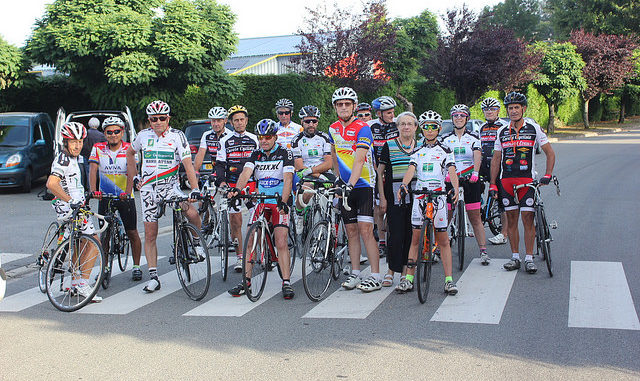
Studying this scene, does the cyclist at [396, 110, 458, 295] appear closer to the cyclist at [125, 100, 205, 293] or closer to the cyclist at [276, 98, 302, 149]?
the cyclist at [125, 100, 205, 293]

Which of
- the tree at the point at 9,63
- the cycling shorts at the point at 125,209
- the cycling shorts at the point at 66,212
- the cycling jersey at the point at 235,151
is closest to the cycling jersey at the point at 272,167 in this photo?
the cycling jersey at the point at 235,151

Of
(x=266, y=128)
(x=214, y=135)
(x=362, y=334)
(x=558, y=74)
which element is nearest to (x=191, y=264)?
(x=266, y=128)

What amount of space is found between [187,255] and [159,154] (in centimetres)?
121

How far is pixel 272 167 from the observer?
25.3 ft

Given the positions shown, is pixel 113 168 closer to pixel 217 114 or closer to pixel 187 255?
pixel 187 255

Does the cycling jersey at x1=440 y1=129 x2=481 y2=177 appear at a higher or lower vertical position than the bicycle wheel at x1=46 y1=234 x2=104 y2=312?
higher

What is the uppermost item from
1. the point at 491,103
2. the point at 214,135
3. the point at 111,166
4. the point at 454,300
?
the point at 491,103

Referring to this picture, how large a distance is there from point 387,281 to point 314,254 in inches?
41.0

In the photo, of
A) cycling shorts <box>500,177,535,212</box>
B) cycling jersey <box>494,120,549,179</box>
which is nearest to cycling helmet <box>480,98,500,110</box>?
cycling jersey <box>494,120,549,179</box>

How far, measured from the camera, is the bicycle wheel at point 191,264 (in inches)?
298

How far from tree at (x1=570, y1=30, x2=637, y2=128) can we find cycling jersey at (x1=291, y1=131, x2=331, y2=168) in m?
49.6

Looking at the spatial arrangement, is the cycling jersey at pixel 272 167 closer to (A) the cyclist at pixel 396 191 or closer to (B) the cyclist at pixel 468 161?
(A) the cyclist at pixel 396 191

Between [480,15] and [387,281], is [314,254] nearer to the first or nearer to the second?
[387,281]

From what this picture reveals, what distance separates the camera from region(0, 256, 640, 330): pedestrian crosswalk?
6602 millimetres
